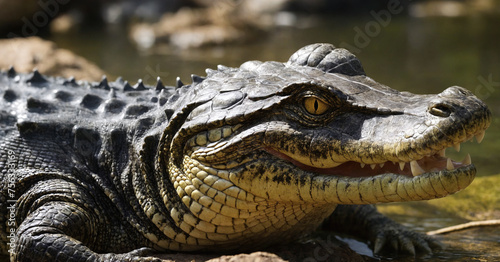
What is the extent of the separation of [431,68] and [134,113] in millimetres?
8915

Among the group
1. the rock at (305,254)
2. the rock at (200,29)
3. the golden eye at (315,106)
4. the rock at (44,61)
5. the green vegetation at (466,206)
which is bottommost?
the rock at (305,254)

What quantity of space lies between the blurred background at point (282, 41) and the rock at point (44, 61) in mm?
18

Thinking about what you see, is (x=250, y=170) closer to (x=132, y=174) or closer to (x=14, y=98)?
(x=132, y=174)

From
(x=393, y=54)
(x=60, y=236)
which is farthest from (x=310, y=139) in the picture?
(x=393, y=54)

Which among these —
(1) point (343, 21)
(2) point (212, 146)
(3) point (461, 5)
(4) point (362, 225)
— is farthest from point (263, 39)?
(2) point (212, 146)

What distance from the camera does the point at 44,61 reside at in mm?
8406

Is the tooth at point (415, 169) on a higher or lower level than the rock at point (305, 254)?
higher

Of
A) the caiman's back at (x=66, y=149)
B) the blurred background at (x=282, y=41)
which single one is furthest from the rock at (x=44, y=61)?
the caiman's back at (x=66, y=149)

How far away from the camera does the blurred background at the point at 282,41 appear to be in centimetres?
821

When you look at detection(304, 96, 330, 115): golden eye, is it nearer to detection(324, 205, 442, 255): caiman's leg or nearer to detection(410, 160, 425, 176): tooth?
detection(410, 160, 425, 176): tooth

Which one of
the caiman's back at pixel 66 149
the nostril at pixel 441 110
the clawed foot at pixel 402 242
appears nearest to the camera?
the nostril at pixel 441 110

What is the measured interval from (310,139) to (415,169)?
653mm

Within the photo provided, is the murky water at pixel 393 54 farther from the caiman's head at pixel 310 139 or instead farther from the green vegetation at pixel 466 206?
the caiman's head at pixel 310 139

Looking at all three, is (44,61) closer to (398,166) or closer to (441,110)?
(398,166)
